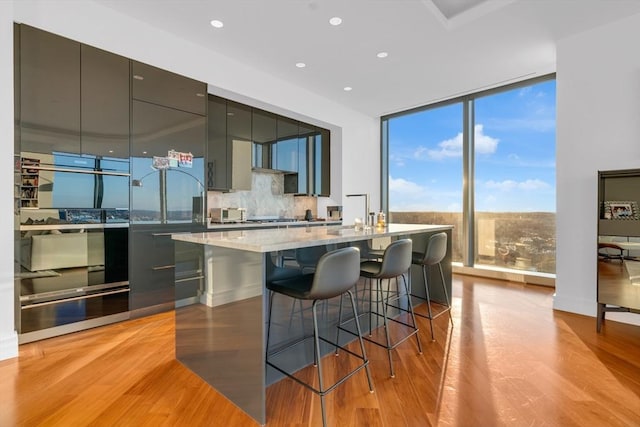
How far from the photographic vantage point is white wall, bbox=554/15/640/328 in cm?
298

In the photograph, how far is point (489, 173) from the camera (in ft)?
16.2

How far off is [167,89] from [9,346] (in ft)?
8.44

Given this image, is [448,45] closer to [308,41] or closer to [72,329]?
[308,41]

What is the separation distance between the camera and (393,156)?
6340mm

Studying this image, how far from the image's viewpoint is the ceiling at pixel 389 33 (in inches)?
113

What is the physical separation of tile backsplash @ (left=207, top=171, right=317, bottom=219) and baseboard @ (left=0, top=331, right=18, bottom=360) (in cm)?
239

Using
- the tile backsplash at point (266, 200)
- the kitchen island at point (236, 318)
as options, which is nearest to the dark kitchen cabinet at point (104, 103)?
the kitchen island at point (236, 318)

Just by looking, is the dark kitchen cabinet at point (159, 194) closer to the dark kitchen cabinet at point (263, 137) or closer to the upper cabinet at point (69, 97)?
the upper cabinet at point (69, 97)

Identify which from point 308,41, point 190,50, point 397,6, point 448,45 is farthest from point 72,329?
point 448,45

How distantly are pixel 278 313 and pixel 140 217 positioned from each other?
1926mm

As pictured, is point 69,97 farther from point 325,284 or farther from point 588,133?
point 588,133

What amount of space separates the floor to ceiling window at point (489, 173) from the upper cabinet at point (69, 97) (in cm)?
477

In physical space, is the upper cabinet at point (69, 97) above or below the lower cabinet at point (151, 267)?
above

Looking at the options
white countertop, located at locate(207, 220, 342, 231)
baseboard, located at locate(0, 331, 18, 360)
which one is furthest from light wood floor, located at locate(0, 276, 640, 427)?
white countertop, located at locate(207, 220, 342, 231)
